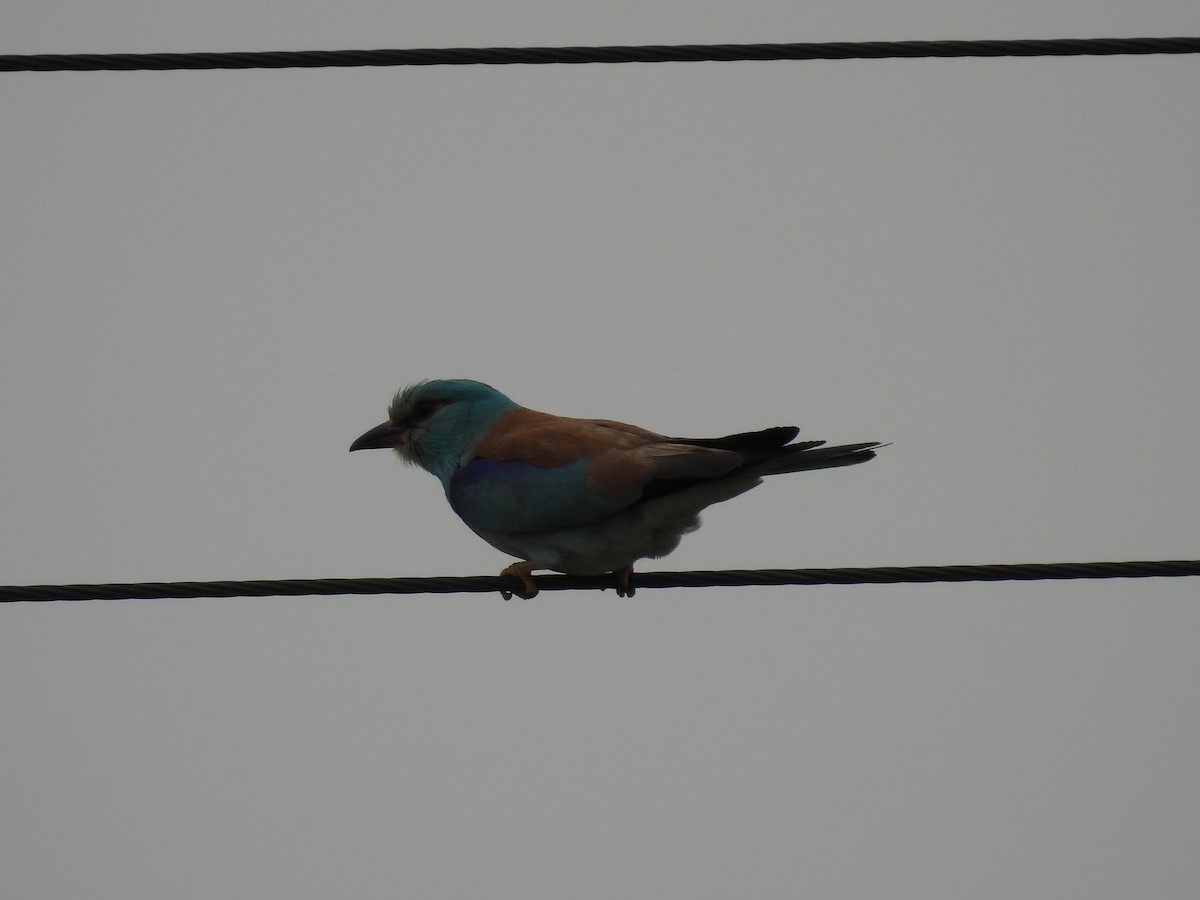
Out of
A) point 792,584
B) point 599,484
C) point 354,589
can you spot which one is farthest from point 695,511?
point 354,589

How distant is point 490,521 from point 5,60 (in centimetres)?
223

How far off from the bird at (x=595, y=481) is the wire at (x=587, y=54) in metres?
1.11

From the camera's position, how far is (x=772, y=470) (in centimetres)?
480

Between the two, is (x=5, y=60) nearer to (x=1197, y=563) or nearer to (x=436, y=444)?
(x=436, y=444)

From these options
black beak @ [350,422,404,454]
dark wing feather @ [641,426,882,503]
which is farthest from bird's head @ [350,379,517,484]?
dark wing feather @ [641,426,882,503]

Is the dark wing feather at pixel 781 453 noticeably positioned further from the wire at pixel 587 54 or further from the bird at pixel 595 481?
the wire at pixel 587 54

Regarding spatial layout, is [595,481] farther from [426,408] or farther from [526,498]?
[426,408]

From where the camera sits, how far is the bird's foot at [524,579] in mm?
5289

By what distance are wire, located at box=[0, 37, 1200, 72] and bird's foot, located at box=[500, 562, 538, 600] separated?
1744mm

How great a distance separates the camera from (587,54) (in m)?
4.27

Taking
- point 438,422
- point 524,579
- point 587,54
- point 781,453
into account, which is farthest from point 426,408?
point 587,54

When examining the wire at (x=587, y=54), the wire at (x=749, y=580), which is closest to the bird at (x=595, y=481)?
the wire at (x=749, y=580)

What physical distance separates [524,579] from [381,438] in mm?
1323

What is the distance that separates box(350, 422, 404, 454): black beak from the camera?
635 centimetres
